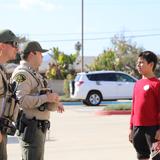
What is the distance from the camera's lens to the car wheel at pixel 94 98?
27.6m

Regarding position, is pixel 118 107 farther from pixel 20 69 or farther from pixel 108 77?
pixel 20 69

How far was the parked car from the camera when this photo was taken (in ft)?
90.0

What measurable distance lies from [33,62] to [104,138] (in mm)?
6814

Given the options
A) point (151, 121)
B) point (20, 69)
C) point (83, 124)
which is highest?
point (20, 69)

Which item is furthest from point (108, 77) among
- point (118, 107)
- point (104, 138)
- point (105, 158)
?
point (105, 158)

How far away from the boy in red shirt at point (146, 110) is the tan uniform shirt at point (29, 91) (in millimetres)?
1345

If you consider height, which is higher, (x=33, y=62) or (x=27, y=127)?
(x=33, y=62)

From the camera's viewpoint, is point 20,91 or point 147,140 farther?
point 147,140

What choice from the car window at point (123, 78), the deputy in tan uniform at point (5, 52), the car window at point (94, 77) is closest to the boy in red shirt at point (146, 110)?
the deputy in tan uniform at point (5, 52)

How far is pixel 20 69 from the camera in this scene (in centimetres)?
566

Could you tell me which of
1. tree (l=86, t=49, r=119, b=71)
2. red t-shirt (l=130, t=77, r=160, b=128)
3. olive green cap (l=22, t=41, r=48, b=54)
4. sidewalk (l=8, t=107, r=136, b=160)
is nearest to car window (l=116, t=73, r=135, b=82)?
sidewalk (l=8, t=107, r=136, b=160)

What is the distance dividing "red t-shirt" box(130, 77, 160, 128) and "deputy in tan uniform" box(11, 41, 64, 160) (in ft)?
4.13

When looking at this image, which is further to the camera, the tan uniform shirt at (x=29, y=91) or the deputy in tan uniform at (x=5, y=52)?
the tan uniform shirt at (x=29, y=91)

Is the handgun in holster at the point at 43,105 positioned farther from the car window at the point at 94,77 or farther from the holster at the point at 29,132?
the car window at the point at 94,77
